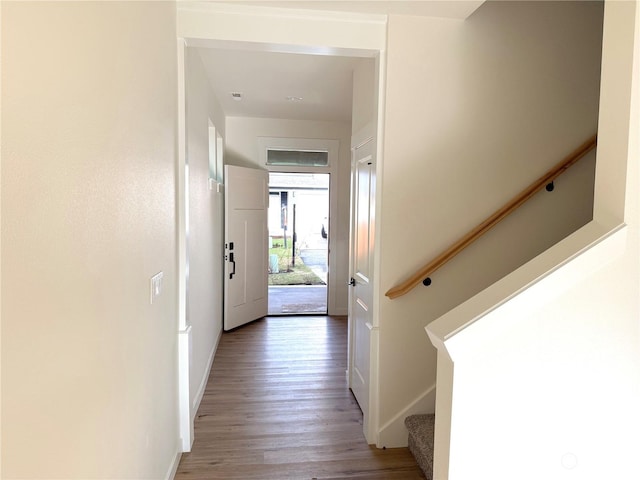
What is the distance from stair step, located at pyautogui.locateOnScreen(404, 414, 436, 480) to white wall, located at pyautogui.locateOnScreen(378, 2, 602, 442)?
0.12 meters

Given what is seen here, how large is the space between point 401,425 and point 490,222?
136cm

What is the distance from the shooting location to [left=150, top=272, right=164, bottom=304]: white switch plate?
1.83 meters

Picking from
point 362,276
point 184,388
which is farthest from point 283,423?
point 362,276

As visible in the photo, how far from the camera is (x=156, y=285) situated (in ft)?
6.19

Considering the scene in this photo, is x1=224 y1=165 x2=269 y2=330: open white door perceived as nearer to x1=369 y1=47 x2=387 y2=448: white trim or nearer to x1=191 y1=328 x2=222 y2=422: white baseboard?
x1=191 y1=328 x2=222 y2=422: white baseboard

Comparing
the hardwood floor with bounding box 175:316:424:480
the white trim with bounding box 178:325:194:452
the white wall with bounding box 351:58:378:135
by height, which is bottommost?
the hardwood floor with bounding box 175:316:424:480

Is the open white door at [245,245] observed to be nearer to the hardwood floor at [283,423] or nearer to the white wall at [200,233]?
the white wall at [200,233]

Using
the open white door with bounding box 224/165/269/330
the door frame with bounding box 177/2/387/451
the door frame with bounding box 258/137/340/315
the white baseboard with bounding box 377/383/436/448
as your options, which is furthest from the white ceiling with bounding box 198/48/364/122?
the white baseboard with bounding box 377/383/436/448

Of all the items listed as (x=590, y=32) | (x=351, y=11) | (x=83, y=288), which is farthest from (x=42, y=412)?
(x=590, y=32)

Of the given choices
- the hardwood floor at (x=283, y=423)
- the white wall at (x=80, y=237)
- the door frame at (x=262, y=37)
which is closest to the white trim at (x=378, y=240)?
the door frame at (x=262, y=37)

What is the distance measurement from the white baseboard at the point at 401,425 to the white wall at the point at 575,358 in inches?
50.1

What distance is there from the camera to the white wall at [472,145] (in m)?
2.44

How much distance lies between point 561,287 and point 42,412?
1419 millimetres

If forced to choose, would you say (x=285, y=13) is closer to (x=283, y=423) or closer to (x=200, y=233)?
(x=200, y=233)
